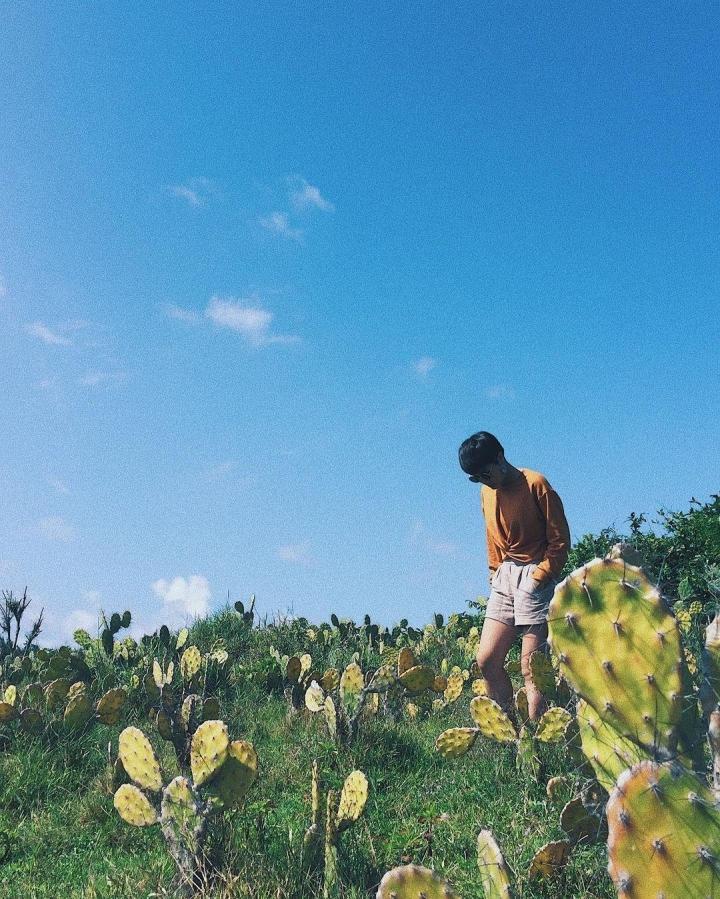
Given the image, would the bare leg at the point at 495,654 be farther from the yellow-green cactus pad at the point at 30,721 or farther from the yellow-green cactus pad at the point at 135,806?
the yellow-green cactus pad at the point at 30,721

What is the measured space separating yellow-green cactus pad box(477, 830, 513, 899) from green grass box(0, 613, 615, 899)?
58 centimetres

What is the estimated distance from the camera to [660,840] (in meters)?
2.18

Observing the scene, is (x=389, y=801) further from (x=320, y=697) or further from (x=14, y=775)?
(x=14, y=775)

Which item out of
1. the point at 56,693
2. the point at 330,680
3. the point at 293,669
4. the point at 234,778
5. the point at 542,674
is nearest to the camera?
the point at 234,778

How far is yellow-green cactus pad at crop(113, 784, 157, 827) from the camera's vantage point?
3555 millimetres

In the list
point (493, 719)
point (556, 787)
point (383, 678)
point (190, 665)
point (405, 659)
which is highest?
point (190, 665)

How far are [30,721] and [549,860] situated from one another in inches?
151

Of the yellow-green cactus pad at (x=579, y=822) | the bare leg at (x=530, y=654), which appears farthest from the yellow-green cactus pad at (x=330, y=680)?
the yellow-green cactus pad at (x=579, y=822)

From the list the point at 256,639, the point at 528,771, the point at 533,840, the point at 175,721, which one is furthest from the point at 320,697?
the point at 256,639

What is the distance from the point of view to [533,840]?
3.44 m

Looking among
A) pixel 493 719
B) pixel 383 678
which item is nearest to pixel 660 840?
pixel 493 719

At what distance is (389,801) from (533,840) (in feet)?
3.05

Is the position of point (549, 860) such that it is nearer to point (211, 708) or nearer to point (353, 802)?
point (353, 802)

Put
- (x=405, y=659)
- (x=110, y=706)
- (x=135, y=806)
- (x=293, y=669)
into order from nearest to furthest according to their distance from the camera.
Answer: (x=135, y=806)
(x=110, y=706)
(x=293, y=669)
(x=405, y=659)
